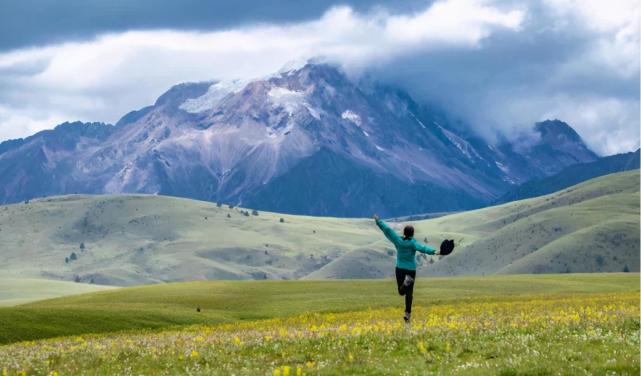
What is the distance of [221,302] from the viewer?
4466 inches

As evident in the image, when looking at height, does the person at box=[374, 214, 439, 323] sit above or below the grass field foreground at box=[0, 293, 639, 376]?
above

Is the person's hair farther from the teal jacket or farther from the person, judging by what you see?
the teal jacket

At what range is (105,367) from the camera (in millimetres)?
26625

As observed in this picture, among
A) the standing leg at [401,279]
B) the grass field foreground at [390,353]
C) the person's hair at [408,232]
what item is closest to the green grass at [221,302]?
the grass field foreground at [390,353]

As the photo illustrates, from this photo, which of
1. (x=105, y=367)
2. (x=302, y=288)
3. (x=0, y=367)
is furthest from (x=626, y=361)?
(x=302, y=288)

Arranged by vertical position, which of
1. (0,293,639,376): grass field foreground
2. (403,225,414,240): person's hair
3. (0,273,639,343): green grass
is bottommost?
(0,293,639,376): grass field foreground

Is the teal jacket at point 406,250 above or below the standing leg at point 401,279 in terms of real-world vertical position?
above

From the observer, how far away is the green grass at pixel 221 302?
69.8m

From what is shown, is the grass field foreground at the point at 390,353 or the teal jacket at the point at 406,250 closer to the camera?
the grass field foreground at the point at 390,353

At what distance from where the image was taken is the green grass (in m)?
69.8

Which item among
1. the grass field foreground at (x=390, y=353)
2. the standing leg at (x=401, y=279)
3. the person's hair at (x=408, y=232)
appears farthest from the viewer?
the standing leg at (x=401, y=279)

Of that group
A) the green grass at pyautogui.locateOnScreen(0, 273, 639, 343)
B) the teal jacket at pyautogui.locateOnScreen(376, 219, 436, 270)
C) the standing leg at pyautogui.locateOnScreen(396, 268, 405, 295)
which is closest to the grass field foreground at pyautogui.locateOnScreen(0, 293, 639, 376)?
the standing leg at pyautogui.locateOnScreen(396, 268, 405, 295)

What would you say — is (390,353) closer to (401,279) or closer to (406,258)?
(401,279)

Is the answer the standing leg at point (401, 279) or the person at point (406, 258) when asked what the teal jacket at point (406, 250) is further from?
the standing leg at point (401, 279)
